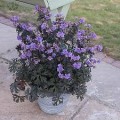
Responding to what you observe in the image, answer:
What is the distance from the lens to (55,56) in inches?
101

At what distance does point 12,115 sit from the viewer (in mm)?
Answer: 2898

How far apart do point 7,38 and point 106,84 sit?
157 cm

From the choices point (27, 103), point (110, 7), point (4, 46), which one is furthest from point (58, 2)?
point (110, 7)

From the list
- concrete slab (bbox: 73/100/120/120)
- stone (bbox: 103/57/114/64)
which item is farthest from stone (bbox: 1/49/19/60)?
concrete slab (bbox: 73/100/120/120)

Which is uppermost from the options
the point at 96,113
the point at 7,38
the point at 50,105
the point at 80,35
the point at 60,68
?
the point at 80,35

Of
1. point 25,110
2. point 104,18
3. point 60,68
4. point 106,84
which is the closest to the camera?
point 60,68

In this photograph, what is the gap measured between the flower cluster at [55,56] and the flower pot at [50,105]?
0.15 metres

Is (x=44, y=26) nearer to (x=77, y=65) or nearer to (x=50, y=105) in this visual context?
(x=77, y=65)

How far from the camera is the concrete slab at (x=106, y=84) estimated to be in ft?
10.5

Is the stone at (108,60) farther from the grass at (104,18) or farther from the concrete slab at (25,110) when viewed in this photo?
the concrete slab at (25,110)

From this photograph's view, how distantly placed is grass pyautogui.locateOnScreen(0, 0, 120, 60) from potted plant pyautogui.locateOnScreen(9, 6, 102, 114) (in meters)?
1.41

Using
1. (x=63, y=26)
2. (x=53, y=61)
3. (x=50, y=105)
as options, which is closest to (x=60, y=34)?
(x=63, y=26)

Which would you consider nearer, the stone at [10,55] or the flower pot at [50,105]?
the flower pot at [50,105]

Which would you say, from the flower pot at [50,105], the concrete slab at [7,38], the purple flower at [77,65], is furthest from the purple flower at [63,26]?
the concrete slab at [7,38]
